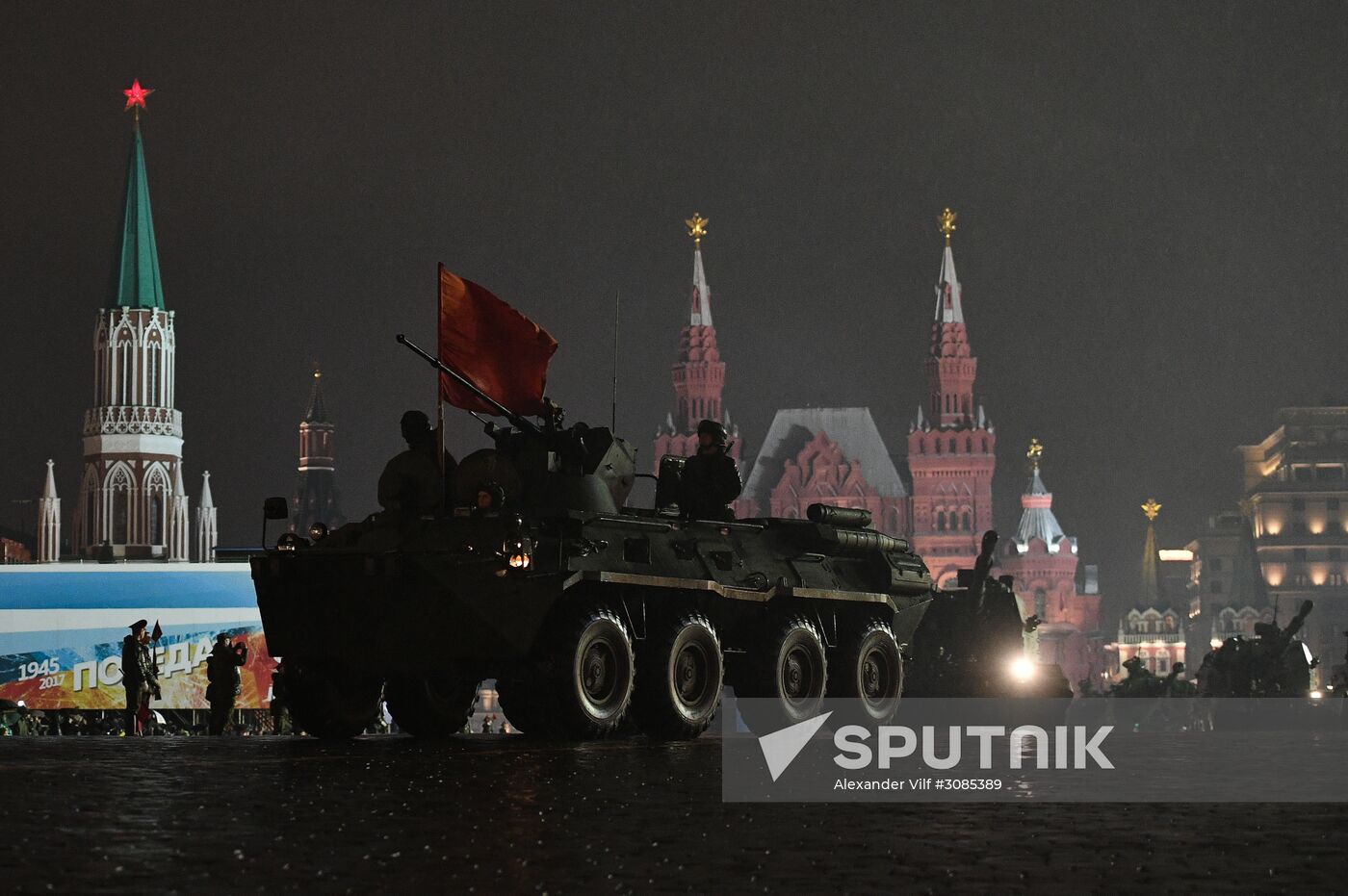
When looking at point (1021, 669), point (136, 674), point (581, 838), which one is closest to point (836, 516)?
point (1021, 669)

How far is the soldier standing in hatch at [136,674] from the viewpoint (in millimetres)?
31094

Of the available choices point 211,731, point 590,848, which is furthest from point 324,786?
point 211,731

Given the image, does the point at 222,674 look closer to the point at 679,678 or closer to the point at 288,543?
the point at 288,543

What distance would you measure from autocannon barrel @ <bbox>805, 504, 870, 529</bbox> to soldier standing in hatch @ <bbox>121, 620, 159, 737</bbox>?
10636 mm

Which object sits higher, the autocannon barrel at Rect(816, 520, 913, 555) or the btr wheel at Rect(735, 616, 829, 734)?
the autocannon barrel at Rect(816, 520, 913, 555)

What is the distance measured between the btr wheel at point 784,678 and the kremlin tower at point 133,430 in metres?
124

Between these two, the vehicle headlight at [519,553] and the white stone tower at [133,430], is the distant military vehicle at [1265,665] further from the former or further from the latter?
the white stone tower at [133,430]

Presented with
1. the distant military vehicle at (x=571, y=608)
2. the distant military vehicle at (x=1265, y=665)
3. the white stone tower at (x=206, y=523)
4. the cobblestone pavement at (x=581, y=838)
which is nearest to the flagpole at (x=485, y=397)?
the distant military vehicle at (x=571, y=608)

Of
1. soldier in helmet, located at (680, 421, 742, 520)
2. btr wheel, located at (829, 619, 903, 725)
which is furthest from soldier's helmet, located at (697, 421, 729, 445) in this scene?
btr wheel, located at (829, 619, 903, 725)

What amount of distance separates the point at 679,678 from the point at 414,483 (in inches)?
125

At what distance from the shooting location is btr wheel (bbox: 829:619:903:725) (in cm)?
2428

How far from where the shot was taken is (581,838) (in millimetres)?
10828

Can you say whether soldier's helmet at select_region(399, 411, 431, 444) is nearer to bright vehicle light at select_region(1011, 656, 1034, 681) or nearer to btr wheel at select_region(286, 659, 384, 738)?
btr wheel at select_region(286, 659, 384, 738)

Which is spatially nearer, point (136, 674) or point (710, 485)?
point (710, 485)
